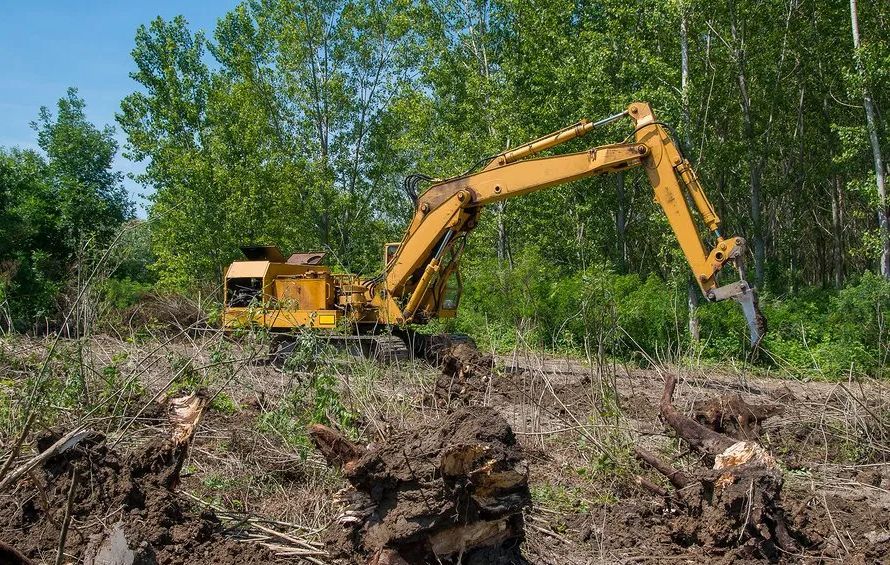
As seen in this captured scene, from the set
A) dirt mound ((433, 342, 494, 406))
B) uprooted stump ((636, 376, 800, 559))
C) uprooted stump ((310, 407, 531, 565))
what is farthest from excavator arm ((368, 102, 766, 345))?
uprooted stump ((310, 407, 531, 565))

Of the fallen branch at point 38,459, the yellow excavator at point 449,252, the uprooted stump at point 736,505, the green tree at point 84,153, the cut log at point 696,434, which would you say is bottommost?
the uprooted stump at point 736,505

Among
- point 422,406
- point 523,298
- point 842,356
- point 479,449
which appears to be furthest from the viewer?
point 523,298

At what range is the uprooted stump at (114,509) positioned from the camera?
437 cm

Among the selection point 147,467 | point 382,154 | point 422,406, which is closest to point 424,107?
point 382,154

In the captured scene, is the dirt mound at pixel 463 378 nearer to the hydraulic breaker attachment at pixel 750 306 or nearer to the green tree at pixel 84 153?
the hydraulic breaker attachment at pixel 750 306

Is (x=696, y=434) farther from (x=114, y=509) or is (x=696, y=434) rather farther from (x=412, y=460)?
(x=114, y=509)

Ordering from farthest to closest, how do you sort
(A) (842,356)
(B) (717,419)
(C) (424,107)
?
(C) (424,107) → (A) (842,356) → (B) (717,419)

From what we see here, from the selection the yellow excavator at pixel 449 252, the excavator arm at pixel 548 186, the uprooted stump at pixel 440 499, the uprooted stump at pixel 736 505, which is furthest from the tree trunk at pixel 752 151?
the uprooted stump at pixel 440 499

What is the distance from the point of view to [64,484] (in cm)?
470

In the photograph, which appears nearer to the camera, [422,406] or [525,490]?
[525,490]

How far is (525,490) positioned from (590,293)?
5.34 meters

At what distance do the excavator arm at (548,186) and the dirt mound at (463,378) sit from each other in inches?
64.5

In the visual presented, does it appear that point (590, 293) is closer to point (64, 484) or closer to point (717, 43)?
point (64, 484)

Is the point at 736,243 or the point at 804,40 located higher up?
the point at 804,40
